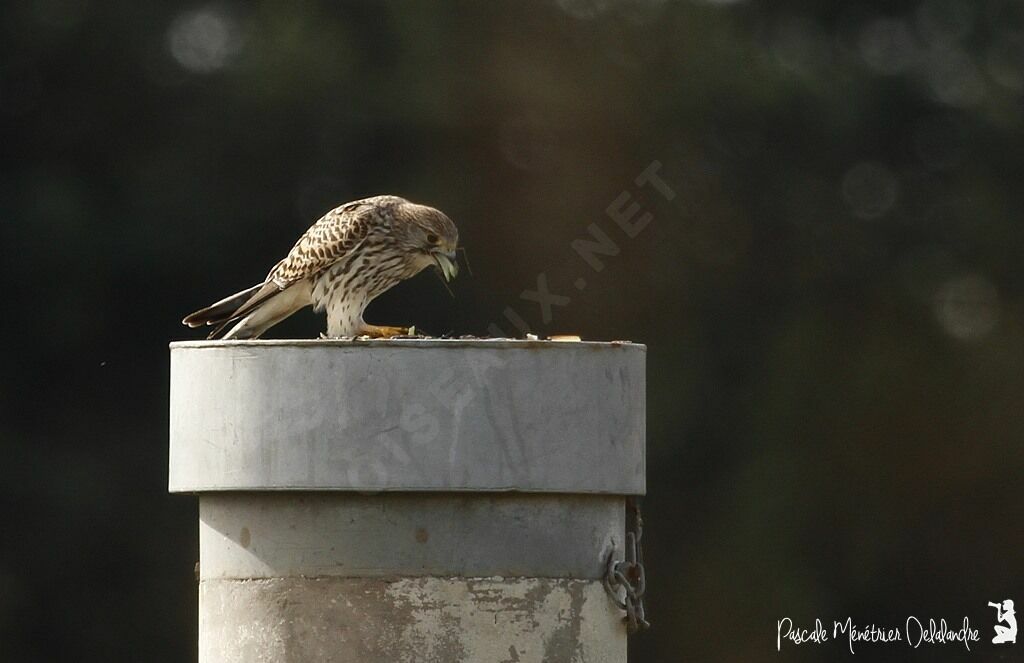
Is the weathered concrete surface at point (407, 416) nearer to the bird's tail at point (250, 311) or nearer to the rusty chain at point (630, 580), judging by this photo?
the rusty chain at point (630, 580)

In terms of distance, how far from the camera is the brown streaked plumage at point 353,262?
812 cm

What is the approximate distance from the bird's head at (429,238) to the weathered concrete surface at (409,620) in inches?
97.1

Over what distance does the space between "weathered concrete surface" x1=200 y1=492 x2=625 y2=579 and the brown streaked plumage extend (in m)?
2.23

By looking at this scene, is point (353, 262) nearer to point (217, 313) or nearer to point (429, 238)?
point (429, 238)

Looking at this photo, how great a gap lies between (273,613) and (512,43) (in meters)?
13.0

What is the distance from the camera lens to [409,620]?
5711 millimetres

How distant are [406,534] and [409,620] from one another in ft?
0.72

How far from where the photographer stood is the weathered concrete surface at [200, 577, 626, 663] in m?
5.71

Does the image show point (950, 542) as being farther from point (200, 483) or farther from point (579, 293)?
Answer: point (200, 483)

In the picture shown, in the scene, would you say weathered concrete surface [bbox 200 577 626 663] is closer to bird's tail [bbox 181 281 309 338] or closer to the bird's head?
bird's tail [bbox 181 281 309 338]

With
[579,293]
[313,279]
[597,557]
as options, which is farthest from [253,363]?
[579,293]

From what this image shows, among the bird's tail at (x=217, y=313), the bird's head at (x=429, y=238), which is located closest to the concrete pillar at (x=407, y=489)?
the bird's tail at (x=217, y=313)

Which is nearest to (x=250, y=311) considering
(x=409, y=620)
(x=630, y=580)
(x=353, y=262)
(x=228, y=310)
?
(x=228, y=310)

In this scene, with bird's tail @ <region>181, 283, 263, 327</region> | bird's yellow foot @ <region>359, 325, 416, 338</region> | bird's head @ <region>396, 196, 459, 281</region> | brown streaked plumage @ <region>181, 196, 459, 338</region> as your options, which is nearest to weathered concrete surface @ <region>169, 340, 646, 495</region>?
bird's yellow foot @ <region>359, 325, 416, 338</region>
